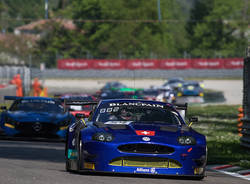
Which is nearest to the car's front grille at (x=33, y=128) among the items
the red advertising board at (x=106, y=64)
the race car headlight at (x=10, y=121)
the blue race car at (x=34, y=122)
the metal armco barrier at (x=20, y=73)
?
the blue race car at (x=34, y=122)

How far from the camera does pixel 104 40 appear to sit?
82250 mm

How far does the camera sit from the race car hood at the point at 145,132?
8.30 metres

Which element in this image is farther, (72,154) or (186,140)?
(72,154)

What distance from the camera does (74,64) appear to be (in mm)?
49125

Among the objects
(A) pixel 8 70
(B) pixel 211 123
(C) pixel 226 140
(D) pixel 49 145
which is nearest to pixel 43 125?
(D) pixel 49 145

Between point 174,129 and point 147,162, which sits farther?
point 174,129

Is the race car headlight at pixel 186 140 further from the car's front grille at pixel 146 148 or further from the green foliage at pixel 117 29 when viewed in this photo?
the green foliage at pixel 117 29

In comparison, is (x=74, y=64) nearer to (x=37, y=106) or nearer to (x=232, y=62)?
(x=232, y=62)

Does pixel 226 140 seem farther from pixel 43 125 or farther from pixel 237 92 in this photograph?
pixel 237 92

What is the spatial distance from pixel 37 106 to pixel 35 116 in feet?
4.64

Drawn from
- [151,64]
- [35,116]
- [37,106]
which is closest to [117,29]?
[151,64]

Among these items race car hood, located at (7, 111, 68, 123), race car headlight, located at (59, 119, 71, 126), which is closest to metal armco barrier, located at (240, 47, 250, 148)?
race car headlight, located at (59, 119, 71, 126)

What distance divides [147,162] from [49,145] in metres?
6.52

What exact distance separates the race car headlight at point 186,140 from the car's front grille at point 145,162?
28 centimetres
